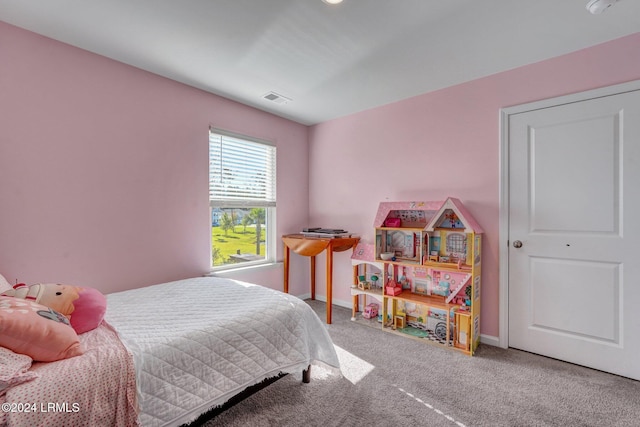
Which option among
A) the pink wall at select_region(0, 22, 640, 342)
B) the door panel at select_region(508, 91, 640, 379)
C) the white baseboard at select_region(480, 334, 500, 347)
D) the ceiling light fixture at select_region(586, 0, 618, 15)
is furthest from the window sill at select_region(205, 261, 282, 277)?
the ceiling light fixture at select_region(586, 0, 618, 15)

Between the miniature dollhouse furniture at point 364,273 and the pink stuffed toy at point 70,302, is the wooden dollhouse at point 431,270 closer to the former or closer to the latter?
the miniature dollhouse furniture at point 364,273

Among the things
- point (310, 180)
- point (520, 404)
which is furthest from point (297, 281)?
point (520, 404)

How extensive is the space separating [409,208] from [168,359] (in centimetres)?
223

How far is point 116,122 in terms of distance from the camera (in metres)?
2.24

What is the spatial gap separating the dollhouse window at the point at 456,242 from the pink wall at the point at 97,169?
234 centimetres

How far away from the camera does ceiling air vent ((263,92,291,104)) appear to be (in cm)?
285

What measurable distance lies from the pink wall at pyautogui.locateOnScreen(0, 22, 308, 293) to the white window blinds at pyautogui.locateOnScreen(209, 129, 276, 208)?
5.3 inches

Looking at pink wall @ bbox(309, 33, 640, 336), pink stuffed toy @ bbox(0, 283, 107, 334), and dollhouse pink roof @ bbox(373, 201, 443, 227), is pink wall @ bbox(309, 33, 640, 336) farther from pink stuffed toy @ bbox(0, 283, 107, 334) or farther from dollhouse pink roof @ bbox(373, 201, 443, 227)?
pink stuffed toy @ bbox(0, 283, 107, 334)

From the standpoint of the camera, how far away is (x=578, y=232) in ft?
6.93

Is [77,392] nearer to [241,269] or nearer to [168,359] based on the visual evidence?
[168,359]

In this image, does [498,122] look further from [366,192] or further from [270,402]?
[270,402]

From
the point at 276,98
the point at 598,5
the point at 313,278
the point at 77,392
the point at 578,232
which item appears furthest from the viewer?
the point at 313,278

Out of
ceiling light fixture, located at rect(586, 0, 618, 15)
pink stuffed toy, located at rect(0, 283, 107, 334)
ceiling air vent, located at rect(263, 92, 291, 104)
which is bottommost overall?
pink stuffed toy, located at rect(0, 283, 107, 334)

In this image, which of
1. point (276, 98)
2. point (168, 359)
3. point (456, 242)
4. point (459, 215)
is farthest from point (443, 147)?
point (168, 359)
